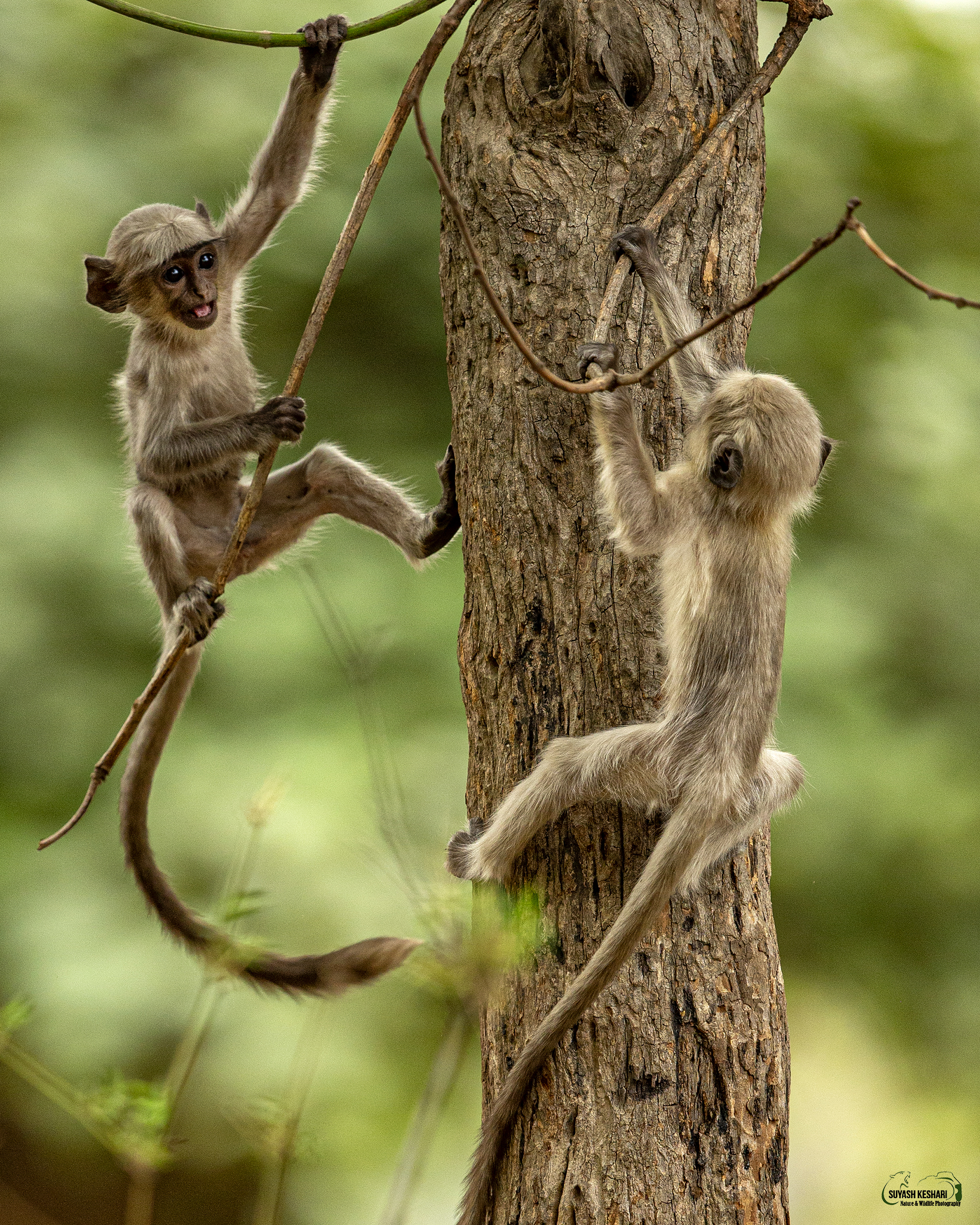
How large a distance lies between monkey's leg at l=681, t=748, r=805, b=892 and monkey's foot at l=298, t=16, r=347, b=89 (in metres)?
2.18

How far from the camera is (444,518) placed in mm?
3262

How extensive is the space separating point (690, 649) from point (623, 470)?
426 mm

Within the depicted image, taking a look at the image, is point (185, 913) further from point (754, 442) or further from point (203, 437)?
point (754, 442)

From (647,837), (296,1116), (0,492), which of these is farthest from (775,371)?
(296,1116)

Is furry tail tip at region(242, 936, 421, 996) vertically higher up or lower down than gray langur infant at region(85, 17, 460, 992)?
lower down

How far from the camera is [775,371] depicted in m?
7.27

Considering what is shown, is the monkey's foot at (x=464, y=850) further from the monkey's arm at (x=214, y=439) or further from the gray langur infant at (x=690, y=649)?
the monkey's arm at (x=214, y=439)

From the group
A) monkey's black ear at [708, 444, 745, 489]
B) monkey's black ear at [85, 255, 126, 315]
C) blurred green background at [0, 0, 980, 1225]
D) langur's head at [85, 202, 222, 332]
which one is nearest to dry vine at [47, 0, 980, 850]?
monkey's black ear at [708, 444, 745, 489]

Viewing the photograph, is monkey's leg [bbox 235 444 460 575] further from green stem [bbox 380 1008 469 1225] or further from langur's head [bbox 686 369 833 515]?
green stem [bbox 380 1008 469 1225]

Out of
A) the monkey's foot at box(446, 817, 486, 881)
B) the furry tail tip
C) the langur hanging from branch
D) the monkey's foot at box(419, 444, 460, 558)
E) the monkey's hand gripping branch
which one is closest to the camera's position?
the monkey's hand gripping branch

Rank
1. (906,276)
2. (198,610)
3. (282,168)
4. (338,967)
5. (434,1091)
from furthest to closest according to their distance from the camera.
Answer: (282,168) → (198,610) → (338,967) → (906,276) → (434,1091)

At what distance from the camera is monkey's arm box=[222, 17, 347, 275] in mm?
3441

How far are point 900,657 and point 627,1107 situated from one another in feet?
16.2

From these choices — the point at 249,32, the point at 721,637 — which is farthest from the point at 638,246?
the point at 249,32
